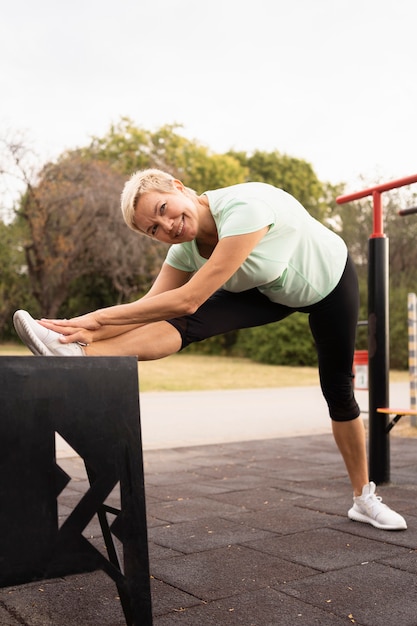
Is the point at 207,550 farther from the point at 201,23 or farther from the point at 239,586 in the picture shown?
the point at 201,23

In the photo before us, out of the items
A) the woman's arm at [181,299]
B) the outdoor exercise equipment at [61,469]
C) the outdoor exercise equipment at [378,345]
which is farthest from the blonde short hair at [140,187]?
the outdoor exercise equipment at [378,345]

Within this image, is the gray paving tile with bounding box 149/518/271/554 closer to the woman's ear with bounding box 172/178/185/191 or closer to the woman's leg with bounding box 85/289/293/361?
the woman's leg with bounding box 85/289/293/361

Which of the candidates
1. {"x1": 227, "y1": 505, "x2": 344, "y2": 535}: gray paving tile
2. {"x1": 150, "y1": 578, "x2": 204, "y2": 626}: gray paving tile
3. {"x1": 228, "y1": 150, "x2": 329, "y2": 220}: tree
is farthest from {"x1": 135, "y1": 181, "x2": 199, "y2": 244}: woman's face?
{"x1": 228, "y1": 150, "x2": 329, "y2": 220}: tree

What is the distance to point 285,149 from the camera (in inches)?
1403

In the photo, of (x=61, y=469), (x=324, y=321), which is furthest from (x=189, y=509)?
(x=61, y=469)

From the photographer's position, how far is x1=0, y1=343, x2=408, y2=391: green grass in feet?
40.7

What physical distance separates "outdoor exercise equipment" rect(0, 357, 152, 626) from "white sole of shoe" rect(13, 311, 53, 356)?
335 millimetres

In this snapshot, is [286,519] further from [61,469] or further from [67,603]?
[61,469]

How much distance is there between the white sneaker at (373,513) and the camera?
288cm

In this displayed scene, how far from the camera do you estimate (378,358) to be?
12.8ft

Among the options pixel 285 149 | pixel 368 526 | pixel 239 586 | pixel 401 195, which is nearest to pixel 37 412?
pixel 239 586

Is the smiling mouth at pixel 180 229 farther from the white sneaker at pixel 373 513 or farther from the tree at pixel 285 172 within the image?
the tree at pixel 285 172

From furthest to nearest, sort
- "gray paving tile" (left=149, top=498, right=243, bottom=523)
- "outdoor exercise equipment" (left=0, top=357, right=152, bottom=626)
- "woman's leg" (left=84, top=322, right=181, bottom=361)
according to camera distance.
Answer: "gray paving tile" (left=149, top=498, right=243, bottom=523) → "woman's leg" (left=84, top=322, right=181, bottom=361) → "outdoor exercise equipment" (left=0, top=357, right=152, bottom=626)

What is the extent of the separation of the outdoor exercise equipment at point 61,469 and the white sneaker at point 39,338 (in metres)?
0.34
